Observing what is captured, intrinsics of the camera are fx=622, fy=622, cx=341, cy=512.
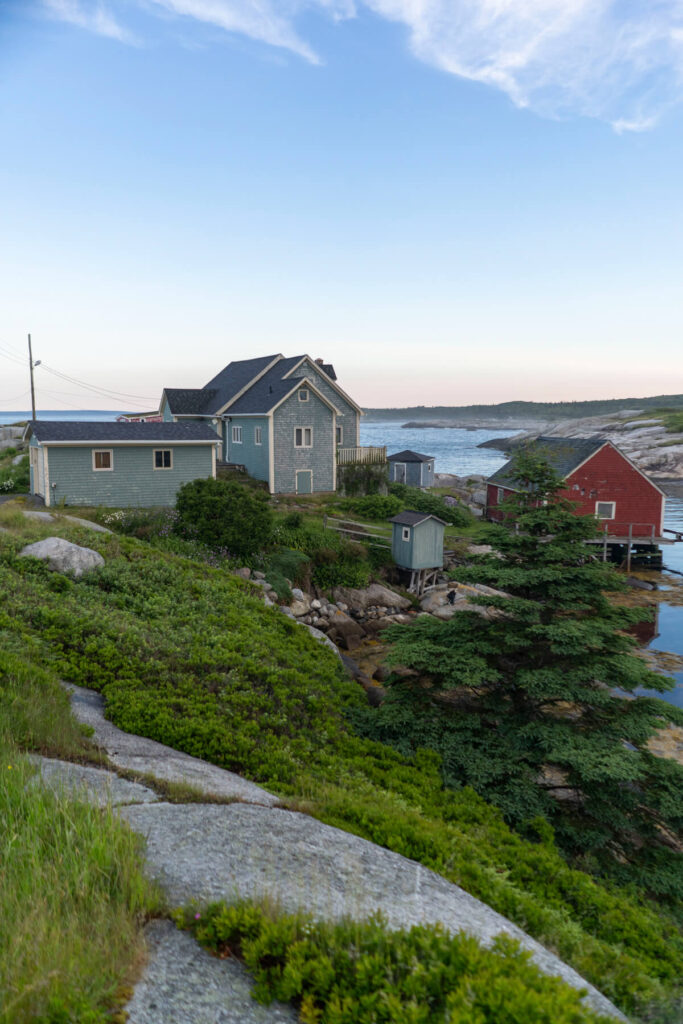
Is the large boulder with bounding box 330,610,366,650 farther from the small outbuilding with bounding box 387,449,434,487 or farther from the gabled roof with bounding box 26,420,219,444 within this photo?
the small outbuilding with bounding box 387,449,434,487

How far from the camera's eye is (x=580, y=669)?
35.6 ft

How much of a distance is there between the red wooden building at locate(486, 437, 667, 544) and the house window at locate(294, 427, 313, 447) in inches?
469

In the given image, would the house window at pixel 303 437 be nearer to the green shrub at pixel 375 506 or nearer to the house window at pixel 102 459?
the green shrub at pixel 375 506

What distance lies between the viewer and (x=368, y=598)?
2673cm

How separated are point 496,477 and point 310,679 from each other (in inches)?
1258

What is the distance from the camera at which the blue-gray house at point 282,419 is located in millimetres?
38000

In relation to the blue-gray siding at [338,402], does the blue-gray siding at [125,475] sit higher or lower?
lower

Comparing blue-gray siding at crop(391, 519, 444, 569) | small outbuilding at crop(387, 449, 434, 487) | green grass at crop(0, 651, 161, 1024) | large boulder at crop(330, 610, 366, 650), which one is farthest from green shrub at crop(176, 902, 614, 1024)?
small outbuilding at crop(387, 449, 434, 487)

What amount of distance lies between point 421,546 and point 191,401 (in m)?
23.9

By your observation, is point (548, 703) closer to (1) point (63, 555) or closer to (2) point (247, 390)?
(1) point (63, 555)

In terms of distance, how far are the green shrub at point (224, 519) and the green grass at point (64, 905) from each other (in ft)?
61.8

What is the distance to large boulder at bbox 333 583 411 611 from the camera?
26467 mm

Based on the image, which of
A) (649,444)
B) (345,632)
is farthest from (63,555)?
(649,444)

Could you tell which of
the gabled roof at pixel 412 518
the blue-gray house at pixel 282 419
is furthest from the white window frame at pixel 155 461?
the gabled roof at pixel 412 518
